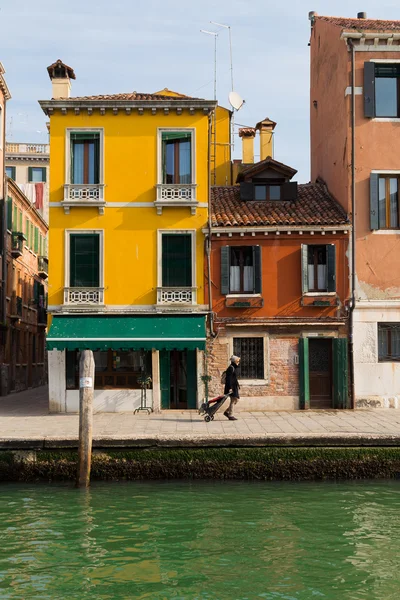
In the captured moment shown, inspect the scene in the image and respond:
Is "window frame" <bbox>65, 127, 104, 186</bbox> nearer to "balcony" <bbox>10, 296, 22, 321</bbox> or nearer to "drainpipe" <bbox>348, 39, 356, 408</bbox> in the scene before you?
"drainpipe" <bbox>348, 39, 356, 408</bbox>

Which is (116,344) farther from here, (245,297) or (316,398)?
(316,398)

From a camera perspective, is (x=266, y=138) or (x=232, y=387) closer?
(x=232, y=387)

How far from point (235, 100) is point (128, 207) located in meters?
7.99

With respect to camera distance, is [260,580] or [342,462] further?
[342,462]

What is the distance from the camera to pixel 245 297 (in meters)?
24.4

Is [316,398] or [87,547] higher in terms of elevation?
[316,398]

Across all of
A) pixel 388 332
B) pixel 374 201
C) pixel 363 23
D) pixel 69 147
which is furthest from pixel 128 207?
pixel 363 23

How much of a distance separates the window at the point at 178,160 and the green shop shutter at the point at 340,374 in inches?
256

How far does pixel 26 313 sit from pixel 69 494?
22.7m

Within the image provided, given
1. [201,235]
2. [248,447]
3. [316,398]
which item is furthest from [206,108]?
[248,447]

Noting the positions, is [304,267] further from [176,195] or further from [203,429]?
[203,429]

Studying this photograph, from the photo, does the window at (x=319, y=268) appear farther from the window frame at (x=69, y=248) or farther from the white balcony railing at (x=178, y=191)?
the window frame at (x=69, y=248)

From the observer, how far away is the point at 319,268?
80.7 feet

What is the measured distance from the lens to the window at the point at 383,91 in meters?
24.6
